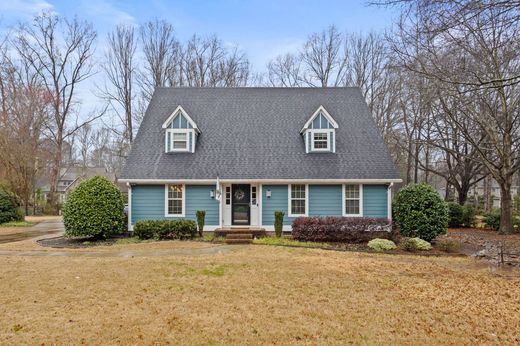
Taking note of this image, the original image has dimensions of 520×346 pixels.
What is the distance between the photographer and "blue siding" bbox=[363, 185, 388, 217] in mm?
16516

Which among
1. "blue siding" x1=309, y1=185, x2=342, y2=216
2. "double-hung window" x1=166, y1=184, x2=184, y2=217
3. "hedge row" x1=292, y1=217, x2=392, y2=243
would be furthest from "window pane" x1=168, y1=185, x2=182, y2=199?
"blue siding" x1=309, y1=185, x2=342, y2=216

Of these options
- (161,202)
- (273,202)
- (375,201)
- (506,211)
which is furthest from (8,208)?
(506,211)

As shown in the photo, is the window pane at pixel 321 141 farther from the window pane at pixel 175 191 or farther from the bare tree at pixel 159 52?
the bare tree at pixel 159 52

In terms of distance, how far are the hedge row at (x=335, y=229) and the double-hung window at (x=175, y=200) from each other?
17.2ft

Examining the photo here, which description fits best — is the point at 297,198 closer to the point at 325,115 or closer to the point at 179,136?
the point at 325,115

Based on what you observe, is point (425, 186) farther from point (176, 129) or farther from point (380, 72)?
point (380, 72)

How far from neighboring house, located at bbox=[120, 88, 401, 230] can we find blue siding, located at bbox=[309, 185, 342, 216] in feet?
0.14

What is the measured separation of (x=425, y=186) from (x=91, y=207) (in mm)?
13238

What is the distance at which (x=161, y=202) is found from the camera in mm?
16672

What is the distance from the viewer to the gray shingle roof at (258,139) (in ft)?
55.0

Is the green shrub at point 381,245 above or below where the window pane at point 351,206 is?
below

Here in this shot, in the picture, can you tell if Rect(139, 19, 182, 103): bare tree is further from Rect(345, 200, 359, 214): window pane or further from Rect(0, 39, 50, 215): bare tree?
Rect(345, 200, 359, 214): window pane

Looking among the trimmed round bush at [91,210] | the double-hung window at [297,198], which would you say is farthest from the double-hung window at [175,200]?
the double-hung window at [297,198]

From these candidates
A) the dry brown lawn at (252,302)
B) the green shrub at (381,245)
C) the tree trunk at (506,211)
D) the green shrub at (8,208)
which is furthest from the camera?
the green shrub at (8,208)
